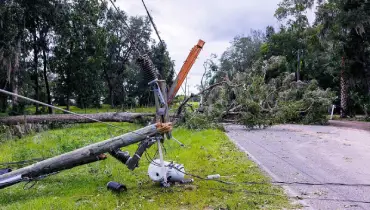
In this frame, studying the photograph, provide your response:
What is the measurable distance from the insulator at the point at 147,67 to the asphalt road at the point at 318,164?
2.84 m

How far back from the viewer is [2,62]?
72.6ft

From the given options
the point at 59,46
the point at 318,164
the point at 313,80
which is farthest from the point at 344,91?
the point at 59,46

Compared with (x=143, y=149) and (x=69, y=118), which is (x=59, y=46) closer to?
(x=69, y=118)

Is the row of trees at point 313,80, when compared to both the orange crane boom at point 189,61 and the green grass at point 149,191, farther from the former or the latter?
the orange crane boom at point 189,61

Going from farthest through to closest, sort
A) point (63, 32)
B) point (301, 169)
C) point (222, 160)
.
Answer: point (63, 32)
point (222, 160)
point (301, 169)

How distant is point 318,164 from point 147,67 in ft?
14.4

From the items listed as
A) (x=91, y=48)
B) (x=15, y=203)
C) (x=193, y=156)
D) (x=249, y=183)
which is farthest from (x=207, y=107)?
(x=91, y=48)

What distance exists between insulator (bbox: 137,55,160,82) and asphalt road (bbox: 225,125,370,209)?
284 centimetres

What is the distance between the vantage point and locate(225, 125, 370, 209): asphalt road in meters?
5.34

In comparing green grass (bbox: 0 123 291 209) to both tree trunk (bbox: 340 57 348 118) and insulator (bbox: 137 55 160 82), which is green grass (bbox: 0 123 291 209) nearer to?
insulator (bbox: 137 55 160 82)

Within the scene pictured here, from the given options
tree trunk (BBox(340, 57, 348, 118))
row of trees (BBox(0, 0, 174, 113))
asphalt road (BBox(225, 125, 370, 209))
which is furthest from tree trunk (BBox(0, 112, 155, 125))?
tree trunk (BBox(340, 57, 348, 118))

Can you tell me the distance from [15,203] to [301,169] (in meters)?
5.28

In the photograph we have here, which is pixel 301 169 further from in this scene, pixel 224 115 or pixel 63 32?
pixel 63 32

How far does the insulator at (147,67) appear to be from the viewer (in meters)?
5.87
